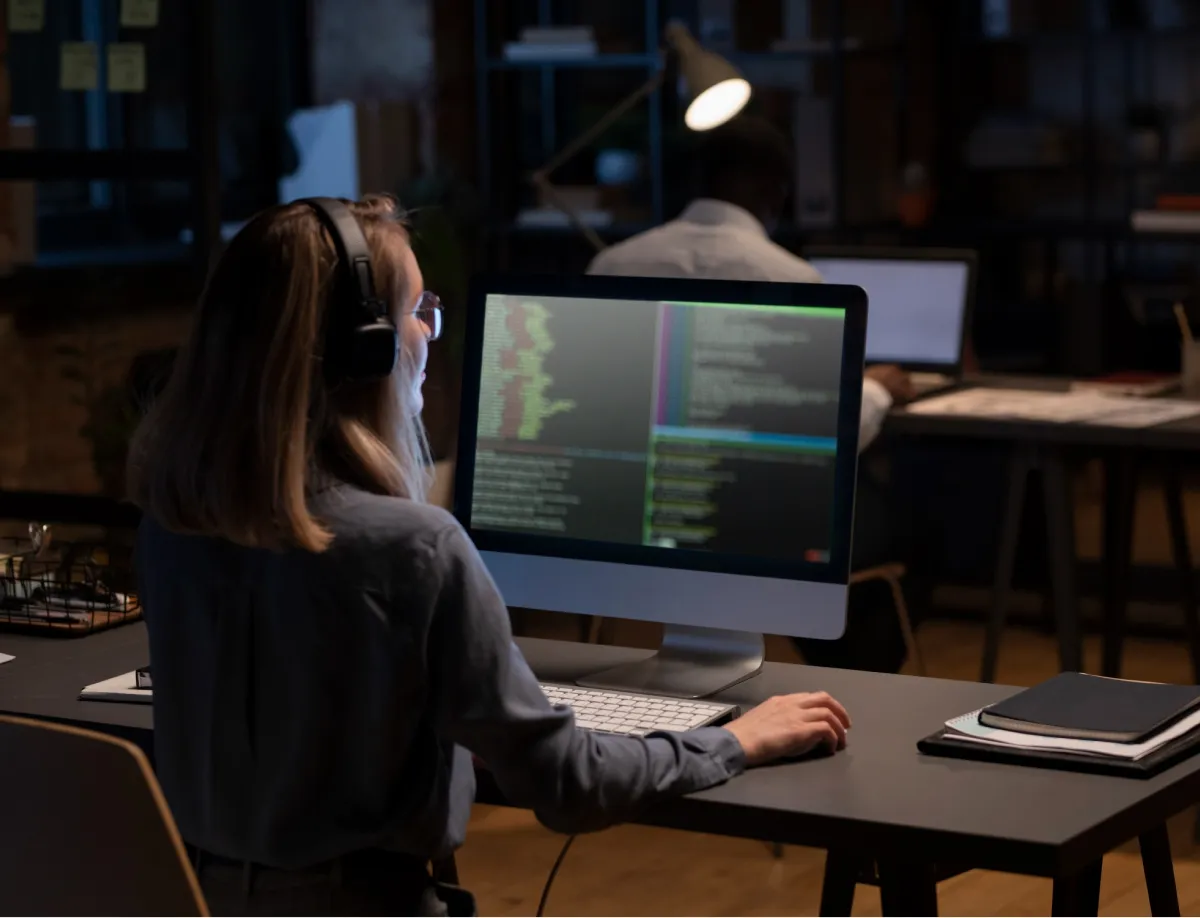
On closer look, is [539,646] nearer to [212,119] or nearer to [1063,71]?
[212,119]

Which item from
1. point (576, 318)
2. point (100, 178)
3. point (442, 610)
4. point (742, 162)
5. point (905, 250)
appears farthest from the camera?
point (905, 250)

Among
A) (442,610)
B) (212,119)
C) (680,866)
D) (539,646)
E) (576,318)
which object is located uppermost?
(212,119)

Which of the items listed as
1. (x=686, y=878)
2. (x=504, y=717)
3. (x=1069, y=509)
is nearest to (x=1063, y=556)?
(x=1069, y=509)

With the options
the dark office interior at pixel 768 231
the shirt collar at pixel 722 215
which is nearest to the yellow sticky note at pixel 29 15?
the dark office interior at pixel 768 231

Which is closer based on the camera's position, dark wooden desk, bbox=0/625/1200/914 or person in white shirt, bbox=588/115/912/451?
dark wooden desk, bbox=0/625/1200/914

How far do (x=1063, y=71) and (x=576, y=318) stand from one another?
199 inches

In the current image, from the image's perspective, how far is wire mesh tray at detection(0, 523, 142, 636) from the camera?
2396 millimetres

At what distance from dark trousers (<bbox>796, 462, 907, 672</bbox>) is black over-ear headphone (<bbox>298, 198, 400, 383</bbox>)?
2.37 meters

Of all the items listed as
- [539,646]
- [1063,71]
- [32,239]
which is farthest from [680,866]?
[1063,71]

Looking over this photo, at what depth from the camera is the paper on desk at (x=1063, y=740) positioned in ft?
5.70

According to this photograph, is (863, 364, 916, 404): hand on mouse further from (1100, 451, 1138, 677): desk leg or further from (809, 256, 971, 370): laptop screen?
(1100, 451, 1138, 677): desk leg

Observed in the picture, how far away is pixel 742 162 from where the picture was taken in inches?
155

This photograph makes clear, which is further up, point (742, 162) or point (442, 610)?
point (742, 162)

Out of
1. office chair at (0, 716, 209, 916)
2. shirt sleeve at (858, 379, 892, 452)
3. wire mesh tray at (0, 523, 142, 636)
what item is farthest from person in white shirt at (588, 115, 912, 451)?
A: office chair at (0, 716, 209, 916)
